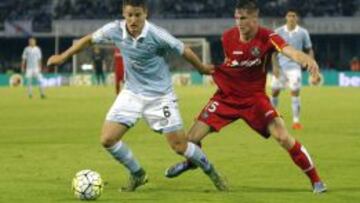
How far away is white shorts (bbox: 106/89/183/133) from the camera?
9.95m

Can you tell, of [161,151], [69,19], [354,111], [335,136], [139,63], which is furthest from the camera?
[69,19]

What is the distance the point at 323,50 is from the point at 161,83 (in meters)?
56.2

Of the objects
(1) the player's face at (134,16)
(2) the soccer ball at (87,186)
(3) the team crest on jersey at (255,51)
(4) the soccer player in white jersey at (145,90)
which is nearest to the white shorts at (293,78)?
(3) the team crest on jersey at (255,51)

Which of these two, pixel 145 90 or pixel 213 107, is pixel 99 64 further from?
pixel 145 90

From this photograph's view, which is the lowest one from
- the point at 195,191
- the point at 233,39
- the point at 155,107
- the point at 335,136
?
the point at 335,136

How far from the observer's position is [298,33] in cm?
1970

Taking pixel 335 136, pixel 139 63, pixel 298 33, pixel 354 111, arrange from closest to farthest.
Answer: pixel 139 63 → pixel 335 136 → pixel 298 33 → pixel 354 111

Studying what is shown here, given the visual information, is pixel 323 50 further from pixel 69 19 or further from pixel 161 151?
pixel 161 151

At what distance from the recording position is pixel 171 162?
1316 cm

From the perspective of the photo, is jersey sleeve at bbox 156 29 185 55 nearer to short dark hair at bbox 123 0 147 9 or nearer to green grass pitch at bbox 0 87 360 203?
short dark hair at bbox 123 0 147 9

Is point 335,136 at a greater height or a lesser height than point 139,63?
lesser

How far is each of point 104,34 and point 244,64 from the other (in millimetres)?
1666

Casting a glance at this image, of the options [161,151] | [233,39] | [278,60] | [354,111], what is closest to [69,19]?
[354,111]

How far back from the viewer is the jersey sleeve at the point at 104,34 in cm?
983
